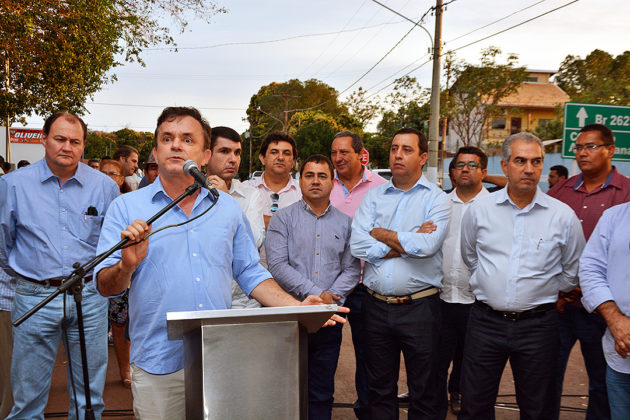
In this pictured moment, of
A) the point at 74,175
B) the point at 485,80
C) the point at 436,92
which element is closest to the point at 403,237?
the point at 74,175

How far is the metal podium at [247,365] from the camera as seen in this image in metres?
2.01

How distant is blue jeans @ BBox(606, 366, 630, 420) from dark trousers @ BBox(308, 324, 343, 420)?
1.86 metres

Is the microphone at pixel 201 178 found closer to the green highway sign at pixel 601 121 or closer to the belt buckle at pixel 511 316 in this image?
the belt buckle at pixel 511 316

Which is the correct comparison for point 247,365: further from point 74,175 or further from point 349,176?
point 349,176

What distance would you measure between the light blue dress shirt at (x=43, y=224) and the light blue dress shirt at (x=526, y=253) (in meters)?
2.82

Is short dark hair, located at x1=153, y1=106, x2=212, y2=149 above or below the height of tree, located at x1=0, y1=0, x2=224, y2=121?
below

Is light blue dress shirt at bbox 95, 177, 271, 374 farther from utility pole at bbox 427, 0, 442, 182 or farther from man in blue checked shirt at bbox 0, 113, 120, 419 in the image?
utility pole at bbox 427, 0, 442, 182

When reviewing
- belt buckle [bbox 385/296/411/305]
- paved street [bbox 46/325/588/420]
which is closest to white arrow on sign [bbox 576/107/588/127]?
paved street [bbox 46/325/588/420]

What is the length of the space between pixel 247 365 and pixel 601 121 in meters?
8.06

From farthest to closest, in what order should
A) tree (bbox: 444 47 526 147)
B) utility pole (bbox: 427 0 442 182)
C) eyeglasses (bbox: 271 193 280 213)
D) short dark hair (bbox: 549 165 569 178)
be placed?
1. tree (bbox: 444 47 526 147)
2. utility pole (bbox: 427 0 442 182)
3. short dark hair (bbox: 549 165 569 178)
4. eyeglasses (bbox: 271 193 280 213)

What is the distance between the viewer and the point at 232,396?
2027 mm

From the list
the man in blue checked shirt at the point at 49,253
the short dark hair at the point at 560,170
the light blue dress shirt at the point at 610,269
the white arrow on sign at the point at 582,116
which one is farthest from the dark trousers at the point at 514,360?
the short dark hair at the point at 560,170

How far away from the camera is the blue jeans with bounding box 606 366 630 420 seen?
10.0ft

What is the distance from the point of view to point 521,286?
3.66m
